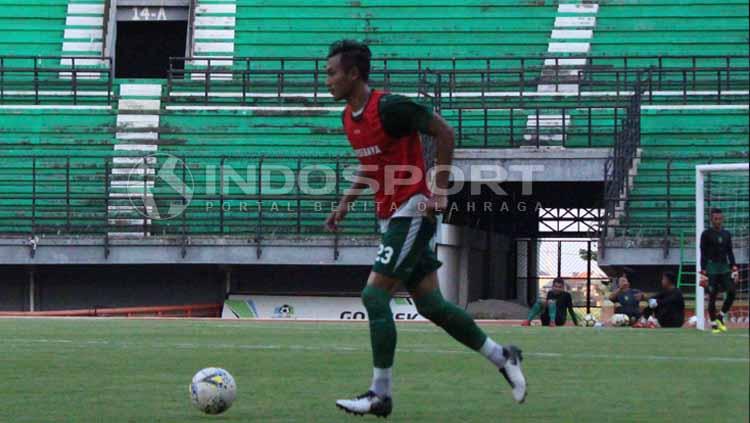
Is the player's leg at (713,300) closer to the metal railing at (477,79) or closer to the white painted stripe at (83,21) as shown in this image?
the metal railing at (477,79)

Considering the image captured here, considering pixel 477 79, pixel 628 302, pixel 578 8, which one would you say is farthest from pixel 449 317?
pixel 578 8

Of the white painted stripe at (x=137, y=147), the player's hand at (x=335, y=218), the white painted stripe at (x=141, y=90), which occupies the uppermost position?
the white painted stripe at (x=141, y=90)

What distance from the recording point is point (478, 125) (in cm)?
2825

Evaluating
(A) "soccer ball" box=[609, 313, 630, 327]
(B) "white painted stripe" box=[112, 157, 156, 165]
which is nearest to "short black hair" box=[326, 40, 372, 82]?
(A) "soccer ball" box=[609, 313, 630, 327]

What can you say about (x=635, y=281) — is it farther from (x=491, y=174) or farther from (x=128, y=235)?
(x=128, y=235)

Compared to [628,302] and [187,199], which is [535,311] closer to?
[628,302]

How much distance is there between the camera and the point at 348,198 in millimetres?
6828

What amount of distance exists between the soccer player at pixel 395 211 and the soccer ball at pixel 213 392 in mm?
613

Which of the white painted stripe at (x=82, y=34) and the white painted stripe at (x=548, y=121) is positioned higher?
the white painted stripe at (x=82, y=34)

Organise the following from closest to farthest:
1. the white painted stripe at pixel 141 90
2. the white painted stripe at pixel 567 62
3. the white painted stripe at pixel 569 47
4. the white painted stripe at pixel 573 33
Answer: the white painted stripe at pixel 567 62 < the white painted stripe at pixel 569 47 < the white painted stripe at pixel 141 90 < the white painted stripe at pixel 573 33

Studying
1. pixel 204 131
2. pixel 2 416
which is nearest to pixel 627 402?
pixel 2 416

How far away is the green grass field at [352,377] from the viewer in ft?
19.7

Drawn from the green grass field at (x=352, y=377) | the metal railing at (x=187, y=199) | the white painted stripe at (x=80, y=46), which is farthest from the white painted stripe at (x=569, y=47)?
the green grass field at (x=352, y=377)

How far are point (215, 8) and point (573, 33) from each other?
28.6 feet
